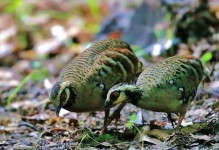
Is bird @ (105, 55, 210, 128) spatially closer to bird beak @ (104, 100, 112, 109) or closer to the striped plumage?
bird beak @ (104, 100, 112, 109)

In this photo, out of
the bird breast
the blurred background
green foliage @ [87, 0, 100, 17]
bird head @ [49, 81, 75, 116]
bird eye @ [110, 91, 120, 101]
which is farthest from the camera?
green foliage @ [87, 0, 100, 17]

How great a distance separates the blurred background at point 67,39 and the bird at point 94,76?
0.69 m

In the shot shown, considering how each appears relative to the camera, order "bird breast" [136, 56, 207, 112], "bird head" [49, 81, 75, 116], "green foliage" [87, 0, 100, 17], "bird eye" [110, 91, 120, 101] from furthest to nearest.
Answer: "green foliage" [87, 0, 100, 17]
"bird head" [49, 81, 75, 116]
"bird breast" [136, 56, 207, 112]
"bird eye" [110, 91, 120, 101]

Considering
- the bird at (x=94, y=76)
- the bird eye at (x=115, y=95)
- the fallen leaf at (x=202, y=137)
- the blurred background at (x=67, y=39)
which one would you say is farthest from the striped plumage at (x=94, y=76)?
the fallen leaf at (x=202, y=137)

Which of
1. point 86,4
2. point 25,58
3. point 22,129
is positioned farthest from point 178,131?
point 86,4

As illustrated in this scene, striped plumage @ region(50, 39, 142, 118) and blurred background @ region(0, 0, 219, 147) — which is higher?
blurred background @ region(0, 0, 219, 147)

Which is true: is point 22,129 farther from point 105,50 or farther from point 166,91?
point 166,91

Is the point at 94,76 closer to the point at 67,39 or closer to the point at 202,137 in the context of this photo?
the point at 202,137

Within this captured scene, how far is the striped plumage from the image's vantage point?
5.25 meters

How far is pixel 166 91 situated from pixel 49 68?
5.88m

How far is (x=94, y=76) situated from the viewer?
5430mm

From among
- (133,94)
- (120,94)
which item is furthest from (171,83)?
(120,94)

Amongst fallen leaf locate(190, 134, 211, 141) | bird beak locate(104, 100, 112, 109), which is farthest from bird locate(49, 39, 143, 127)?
fallen leaf locate(190, 134, 211, 141)

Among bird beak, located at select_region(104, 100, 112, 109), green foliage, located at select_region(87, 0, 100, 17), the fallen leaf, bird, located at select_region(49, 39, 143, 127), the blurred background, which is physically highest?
green foliage, located at select_region(87, 0, 100, 17)
